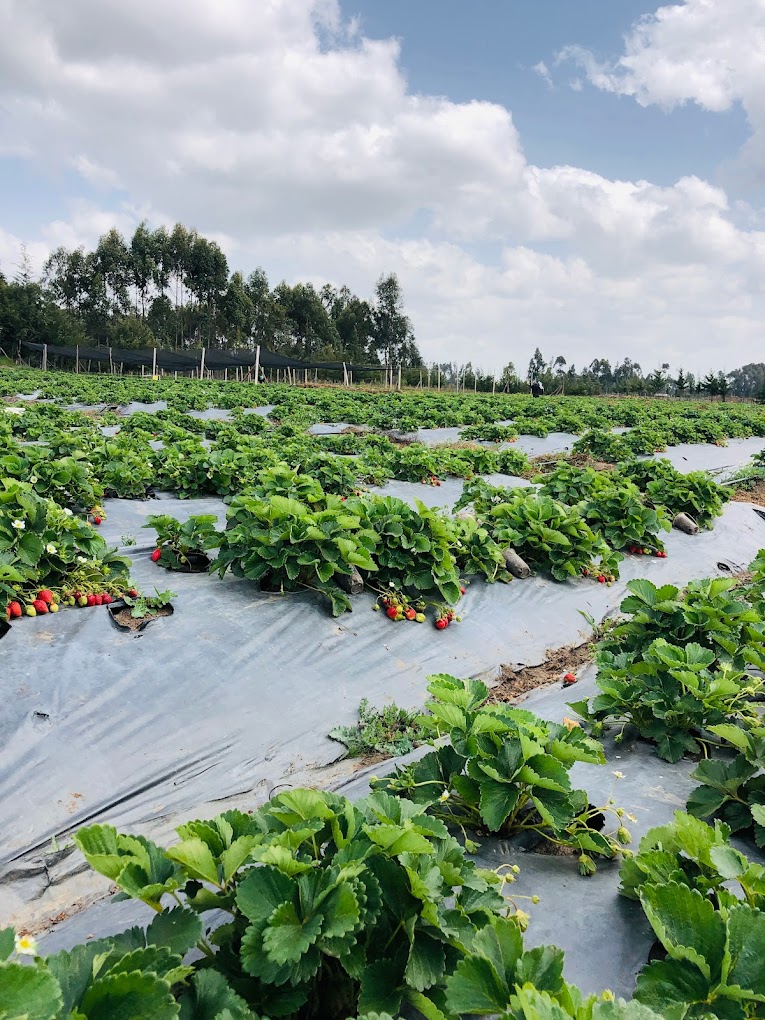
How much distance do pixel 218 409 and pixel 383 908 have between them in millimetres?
20655

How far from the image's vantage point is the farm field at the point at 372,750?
135cm

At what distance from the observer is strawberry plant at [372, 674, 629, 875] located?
6.42 feet

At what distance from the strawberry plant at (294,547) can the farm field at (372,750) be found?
0.03 m

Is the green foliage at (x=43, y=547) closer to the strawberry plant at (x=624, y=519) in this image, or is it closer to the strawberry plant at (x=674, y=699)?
the strawberry plant at (x=674, y=699)

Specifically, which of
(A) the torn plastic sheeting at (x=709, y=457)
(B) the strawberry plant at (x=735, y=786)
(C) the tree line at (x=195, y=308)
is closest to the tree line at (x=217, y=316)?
(C) the tree line at (x=195, y=308)

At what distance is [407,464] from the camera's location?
9672 millimetres

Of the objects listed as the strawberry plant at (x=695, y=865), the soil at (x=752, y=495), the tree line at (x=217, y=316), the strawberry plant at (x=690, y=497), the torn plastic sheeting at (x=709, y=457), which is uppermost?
the tree line at (x=217, y=316)

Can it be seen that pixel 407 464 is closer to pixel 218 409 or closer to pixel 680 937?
pixel 680 937

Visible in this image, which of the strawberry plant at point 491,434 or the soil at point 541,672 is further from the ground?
the strawberry plant at point 491,434

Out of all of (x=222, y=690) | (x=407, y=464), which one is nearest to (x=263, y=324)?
(x=407, y=464)

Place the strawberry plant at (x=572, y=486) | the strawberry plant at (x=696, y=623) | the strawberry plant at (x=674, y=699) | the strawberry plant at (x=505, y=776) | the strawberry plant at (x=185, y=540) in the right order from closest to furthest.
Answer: the strawberry plant at (x=505, y=776) < the strawberry plant at (x=674, y=699) < the strawberry plant at (x=696, y=623) < the strawberry plant at (x=185, y=540) < the strawberry plant at (x=572, y=486)

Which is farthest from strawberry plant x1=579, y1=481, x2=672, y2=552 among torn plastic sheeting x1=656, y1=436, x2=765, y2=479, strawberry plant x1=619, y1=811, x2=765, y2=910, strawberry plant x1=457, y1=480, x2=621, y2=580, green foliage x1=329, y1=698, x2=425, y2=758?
torn plastic sheeting x1=656, y1=436, x2=765, y2=479

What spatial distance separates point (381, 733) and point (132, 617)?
5.71 ft

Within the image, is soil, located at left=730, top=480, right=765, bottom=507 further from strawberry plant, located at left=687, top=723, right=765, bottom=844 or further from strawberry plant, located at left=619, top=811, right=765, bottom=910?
strawberry plant, located at left=619, top=811, right=765, bottom=910
